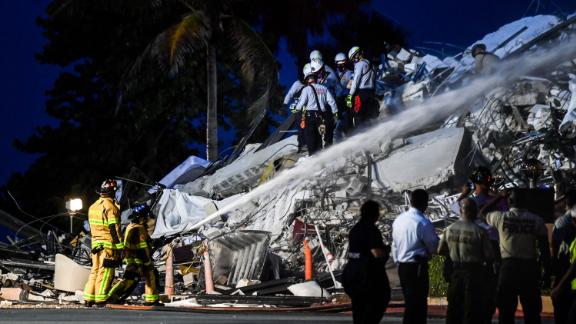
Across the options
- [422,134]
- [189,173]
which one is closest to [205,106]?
[189,173]

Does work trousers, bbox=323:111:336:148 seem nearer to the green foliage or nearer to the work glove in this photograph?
the work glove

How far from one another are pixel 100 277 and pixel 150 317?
2.35m

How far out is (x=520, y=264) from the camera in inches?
413

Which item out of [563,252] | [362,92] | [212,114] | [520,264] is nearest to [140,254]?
[362,92]

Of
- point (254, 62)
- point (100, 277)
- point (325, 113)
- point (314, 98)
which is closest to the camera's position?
point (100, 277)

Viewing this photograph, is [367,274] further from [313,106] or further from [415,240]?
[313,106]

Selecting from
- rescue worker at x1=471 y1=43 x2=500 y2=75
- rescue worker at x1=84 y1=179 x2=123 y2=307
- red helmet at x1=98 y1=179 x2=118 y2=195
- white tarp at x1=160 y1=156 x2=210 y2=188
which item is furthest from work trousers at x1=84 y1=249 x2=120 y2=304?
white tarp at x1=160 y1=156 x2=210 y2=188

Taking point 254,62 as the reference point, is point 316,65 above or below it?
below

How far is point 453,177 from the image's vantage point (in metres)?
19.1

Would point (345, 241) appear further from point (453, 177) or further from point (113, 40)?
point (113, 40)

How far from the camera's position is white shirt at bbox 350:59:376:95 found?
63.5 ft

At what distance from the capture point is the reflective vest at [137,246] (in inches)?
601

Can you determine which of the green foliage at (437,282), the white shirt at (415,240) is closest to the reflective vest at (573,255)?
the white shirt at (415,240)

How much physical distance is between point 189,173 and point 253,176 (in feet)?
11.6
